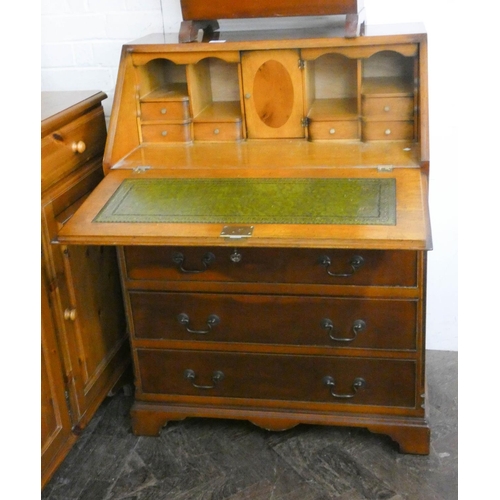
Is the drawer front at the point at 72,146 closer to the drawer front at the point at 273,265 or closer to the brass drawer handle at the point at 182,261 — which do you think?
the drawer front at the point at 273,265

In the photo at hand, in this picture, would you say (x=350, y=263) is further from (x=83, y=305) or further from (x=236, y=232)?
(x=83, y=305)

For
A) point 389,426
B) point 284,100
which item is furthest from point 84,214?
point 389,426

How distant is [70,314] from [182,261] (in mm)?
437

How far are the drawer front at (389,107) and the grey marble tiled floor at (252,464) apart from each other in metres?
1.04

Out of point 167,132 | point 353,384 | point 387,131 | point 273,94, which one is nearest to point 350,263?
point 353,384

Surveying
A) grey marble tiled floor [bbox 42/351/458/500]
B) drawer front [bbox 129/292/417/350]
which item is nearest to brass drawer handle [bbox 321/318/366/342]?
drawer front [bbox 129/292/417/350]

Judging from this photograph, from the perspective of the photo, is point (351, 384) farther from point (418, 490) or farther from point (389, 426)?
point (418, 490)

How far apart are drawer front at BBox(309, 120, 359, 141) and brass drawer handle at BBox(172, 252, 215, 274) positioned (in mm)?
601

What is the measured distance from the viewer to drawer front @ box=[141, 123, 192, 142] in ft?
7.33

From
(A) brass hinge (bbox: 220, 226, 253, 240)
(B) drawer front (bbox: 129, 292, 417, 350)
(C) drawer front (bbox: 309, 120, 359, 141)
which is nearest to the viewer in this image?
(A) brass hinge (bbox: 220, 226, 253, 240)

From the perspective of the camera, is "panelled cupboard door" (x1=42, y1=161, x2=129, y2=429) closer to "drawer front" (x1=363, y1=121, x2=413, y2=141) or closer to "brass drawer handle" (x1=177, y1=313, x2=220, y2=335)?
"brass drawer handle" (x1=177, y1=313, x2=220, y2=335)

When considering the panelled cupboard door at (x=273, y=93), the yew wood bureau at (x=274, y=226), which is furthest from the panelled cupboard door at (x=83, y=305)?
the panelled cupboard door at (x=273, y=93)

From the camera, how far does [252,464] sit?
2080mm

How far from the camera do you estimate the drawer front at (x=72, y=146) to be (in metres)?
1.90
